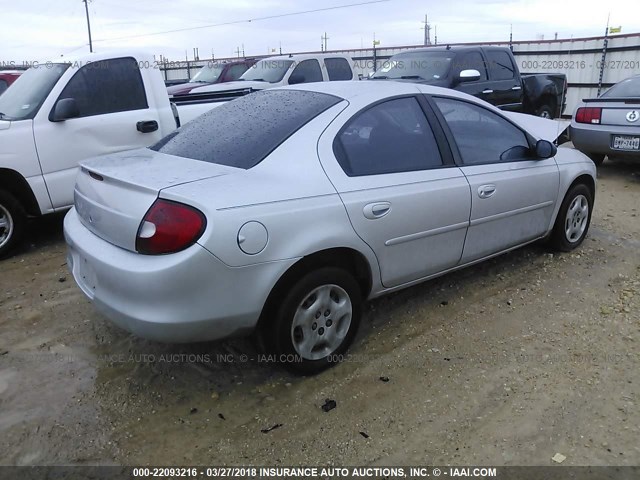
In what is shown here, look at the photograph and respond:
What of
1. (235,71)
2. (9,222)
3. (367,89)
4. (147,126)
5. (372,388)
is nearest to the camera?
(372,388)

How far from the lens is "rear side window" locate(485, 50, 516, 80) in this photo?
9695mm

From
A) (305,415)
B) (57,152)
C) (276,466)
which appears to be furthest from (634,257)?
(57,152)

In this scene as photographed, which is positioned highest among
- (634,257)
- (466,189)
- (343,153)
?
(343,153)

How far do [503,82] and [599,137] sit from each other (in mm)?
2733

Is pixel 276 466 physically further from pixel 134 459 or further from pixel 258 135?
pixel 258 135

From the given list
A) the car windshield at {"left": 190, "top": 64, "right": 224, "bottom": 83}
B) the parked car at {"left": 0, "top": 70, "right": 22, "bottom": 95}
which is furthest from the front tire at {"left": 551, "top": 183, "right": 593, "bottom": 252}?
the car windshield at {"left": 190, "top": 64, "right": 224, "bottom": 83}

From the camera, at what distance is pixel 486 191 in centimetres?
375

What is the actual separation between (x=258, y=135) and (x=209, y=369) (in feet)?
4.62

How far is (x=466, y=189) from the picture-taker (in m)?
3.61

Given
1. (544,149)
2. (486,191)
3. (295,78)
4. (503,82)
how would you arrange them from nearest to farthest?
1. (486,191)
2. (544,149)
3. (503,82)
4. (295,78)

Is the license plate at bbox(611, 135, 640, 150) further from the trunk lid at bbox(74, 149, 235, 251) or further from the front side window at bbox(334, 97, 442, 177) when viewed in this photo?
the trunk lid at bbox(74, 149, 235, 251)

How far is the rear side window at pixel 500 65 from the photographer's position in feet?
31.8

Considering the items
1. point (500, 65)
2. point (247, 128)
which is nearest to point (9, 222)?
point (247, 128)

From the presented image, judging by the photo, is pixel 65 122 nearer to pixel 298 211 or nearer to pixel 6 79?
pixel 298 211
